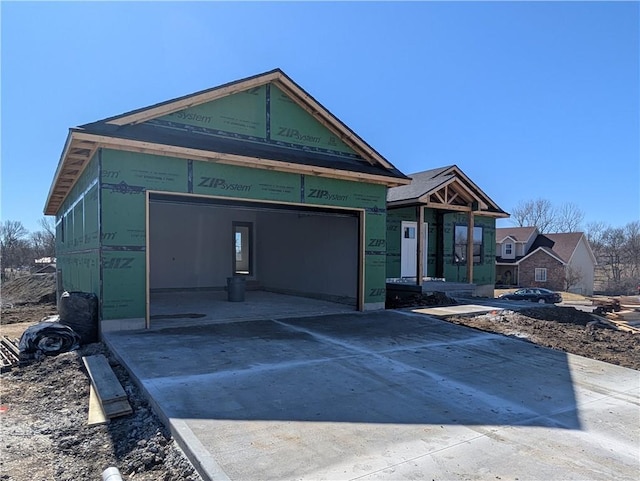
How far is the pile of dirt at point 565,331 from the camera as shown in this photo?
7.12m

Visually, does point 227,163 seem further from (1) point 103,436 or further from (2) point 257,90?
(1) point 103,436

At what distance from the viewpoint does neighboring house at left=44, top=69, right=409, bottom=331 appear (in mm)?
7559

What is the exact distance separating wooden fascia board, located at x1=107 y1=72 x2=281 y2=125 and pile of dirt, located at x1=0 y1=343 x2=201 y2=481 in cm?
489

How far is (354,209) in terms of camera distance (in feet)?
34.7

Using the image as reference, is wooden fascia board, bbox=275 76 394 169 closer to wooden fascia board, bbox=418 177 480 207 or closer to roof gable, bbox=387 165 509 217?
wooden fascia board, bbox=418 177 480 207

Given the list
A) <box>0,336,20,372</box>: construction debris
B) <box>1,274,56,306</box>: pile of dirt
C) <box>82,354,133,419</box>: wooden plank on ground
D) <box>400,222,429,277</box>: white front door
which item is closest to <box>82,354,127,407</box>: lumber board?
<box>82,354,133,419</box>: wooden plank on ground

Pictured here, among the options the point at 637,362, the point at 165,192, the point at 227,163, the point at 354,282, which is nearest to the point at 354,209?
the point at 354,282

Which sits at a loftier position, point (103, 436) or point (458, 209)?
point (458, 209)

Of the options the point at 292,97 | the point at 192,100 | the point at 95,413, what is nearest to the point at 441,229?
the point at 292,97

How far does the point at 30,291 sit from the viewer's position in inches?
950

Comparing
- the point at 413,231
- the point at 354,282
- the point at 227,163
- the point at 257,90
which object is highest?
the point at 257,90

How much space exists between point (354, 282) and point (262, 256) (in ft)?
20.3

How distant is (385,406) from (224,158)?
5.85 meters

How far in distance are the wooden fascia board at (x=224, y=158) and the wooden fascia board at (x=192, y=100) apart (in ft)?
2.23
